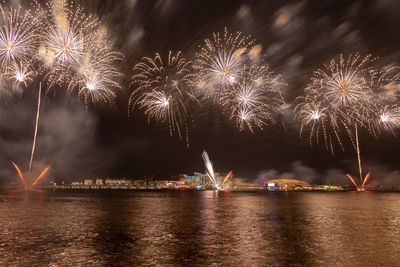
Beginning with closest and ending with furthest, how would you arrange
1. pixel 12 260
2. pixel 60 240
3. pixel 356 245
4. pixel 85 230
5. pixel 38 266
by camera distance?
pixel 38 266 → pixel 12 260 → pixel 356 245 → pixel 60 240 → pixel 85 230

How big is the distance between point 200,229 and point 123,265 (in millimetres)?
9983

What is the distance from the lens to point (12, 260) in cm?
1210

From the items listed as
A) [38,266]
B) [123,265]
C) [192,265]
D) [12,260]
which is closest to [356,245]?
[192,265]

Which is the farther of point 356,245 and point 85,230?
point 85,230

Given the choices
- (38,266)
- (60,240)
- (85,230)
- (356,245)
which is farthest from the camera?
(85,230)

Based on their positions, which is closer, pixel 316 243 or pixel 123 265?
pixel 123 265

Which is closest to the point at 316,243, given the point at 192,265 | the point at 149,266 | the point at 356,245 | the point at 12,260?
the point at 356,245

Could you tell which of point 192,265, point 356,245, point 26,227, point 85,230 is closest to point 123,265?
point 192,265

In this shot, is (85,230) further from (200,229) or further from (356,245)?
(356,245)

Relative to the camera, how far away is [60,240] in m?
16.4

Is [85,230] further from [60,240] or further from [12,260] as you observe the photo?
[12,260]

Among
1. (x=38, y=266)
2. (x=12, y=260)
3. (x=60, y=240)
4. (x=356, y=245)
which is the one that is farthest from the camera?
(x=60, y=240)

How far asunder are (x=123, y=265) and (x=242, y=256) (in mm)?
4850

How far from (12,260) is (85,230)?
8.20 m
